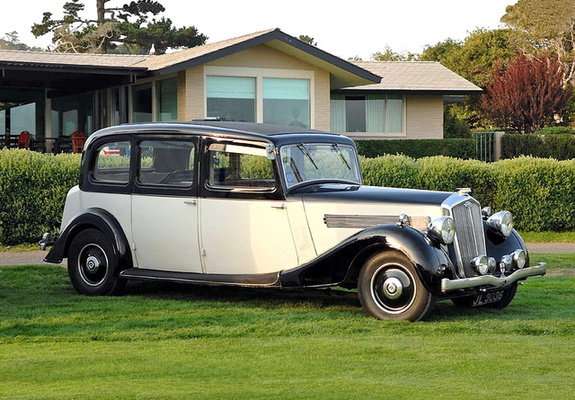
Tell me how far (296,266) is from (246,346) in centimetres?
172

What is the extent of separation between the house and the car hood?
591 inches

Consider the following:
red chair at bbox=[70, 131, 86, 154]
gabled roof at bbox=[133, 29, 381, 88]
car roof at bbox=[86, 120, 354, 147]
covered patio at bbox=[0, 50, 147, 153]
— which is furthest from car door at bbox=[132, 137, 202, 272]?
red chair at bbox=[70, 131, 86, 154]

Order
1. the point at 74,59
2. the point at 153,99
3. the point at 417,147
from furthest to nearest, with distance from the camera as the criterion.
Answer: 1. the point at 417,147
2. the point at 74,59
3. the point at 153,99

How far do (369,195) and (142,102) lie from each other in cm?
1865

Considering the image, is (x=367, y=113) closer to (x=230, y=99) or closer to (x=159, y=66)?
(x=230, y=99)

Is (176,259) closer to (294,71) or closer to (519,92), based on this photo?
(294,71)

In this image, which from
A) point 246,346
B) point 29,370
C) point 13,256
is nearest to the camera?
point 29,370

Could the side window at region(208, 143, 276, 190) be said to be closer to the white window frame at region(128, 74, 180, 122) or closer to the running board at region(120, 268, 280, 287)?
the running board at region(120, 268, 280, 287)

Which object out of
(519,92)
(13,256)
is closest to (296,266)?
(13,256)

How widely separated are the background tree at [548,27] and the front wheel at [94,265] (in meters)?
63.8

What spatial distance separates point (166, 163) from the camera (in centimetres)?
964

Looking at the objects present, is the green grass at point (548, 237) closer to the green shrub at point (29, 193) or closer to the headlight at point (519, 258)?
the headlight at point (519, 258)

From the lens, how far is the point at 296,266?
28.8 ft

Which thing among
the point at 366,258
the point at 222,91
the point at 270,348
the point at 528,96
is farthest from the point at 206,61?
the point at 528,96
